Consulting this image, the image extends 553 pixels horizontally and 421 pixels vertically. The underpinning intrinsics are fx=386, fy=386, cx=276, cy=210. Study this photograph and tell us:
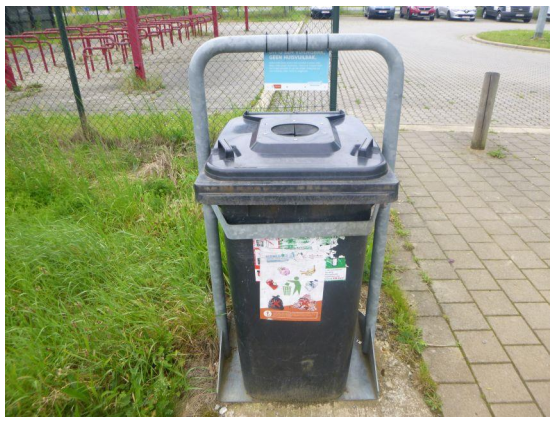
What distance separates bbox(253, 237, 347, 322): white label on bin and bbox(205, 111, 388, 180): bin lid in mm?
284

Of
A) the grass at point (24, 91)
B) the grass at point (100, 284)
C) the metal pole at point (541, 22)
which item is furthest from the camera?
the metal pole at point (541, 22)

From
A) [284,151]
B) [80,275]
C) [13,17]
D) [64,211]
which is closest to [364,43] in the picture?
[284,151]

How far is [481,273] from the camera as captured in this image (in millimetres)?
Answer: 2775

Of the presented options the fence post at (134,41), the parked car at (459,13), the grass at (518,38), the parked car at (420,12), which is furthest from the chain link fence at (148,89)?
the parked car at (459,13)

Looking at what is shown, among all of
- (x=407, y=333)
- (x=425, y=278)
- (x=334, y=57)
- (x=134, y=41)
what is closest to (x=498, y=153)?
(x=334, y=57)

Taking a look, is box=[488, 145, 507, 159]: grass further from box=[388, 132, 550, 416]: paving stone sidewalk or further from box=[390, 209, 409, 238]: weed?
box=[390, 209, 409, 238]: weed

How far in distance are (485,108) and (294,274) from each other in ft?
13.8

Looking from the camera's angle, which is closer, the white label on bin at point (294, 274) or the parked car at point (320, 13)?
the white label on bin at point (294, 274)

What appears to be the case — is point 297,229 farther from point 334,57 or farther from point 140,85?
point 140,85

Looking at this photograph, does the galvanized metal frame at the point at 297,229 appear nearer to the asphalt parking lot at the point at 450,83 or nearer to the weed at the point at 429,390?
the weed at the point at 429,390

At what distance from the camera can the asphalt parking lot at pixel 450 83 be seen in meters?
6.39

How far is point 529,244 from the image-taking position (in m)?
3.09

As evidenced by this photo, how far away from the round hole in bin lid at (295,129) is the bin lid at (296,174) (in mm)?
113

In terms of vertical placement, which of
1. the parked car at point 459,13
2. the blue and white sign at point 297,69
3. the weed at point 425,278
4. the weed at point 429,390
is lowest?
the weed at point 429,390
